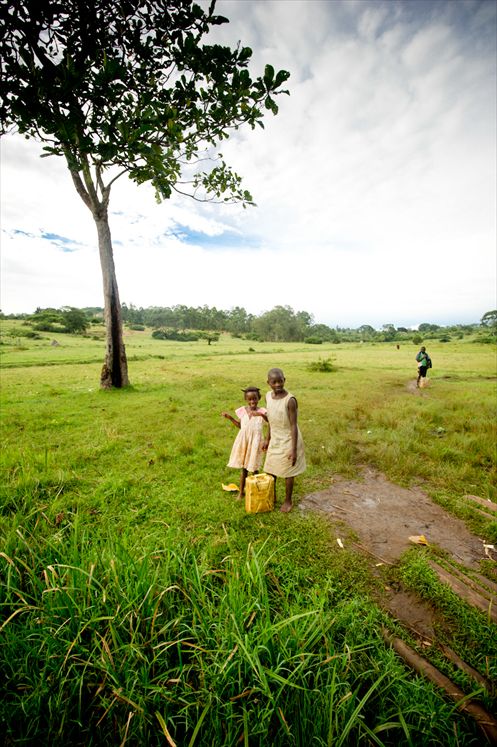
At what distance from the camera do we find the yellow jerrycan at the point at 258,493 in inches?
177

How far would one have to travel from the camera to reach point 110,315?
12.2 metres

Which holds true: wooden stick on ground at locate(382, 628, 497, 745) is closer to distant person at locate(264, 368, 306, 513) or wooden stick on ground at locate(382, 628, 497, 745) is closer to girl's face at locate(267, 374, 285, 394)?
distant person at locate(264, 368, 306, 513)

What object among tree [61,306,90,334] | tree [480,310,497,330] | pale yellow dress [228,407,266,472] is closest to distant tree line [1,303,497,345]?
tree [480,310,497,330]

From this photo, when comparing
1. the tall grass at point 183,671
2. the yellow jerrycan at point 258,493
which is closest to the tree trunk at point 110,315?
the yellow jerrycan at point 258,493

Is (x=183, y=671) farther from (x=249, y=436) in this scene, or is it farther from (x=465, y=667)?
(x=249, y=436)

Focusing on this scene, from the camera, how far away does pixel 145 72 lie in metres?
4.93

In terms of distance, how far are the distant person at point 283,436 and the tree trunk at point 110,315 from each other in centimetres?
967

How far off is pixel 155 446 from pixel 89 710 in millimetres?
5391

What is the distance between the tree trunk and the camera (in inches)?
459

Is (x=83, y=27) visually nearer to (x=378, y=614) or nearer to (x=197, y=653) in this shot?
(x=197, y=653)

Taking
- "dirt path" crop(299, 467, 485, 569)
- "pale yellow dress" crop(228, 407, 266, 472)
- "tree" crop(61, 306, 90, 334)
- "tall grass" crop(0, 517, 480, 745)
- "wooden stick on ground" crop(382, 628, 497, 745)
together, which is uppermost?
"tree" crop(61, 306, 90, 334)

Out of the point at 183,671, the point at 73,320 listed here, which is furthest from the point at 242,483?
the point at 73,320

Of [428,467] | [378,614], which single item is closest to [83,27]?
[378,614]

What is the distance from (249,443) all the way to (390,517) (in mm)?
2495
